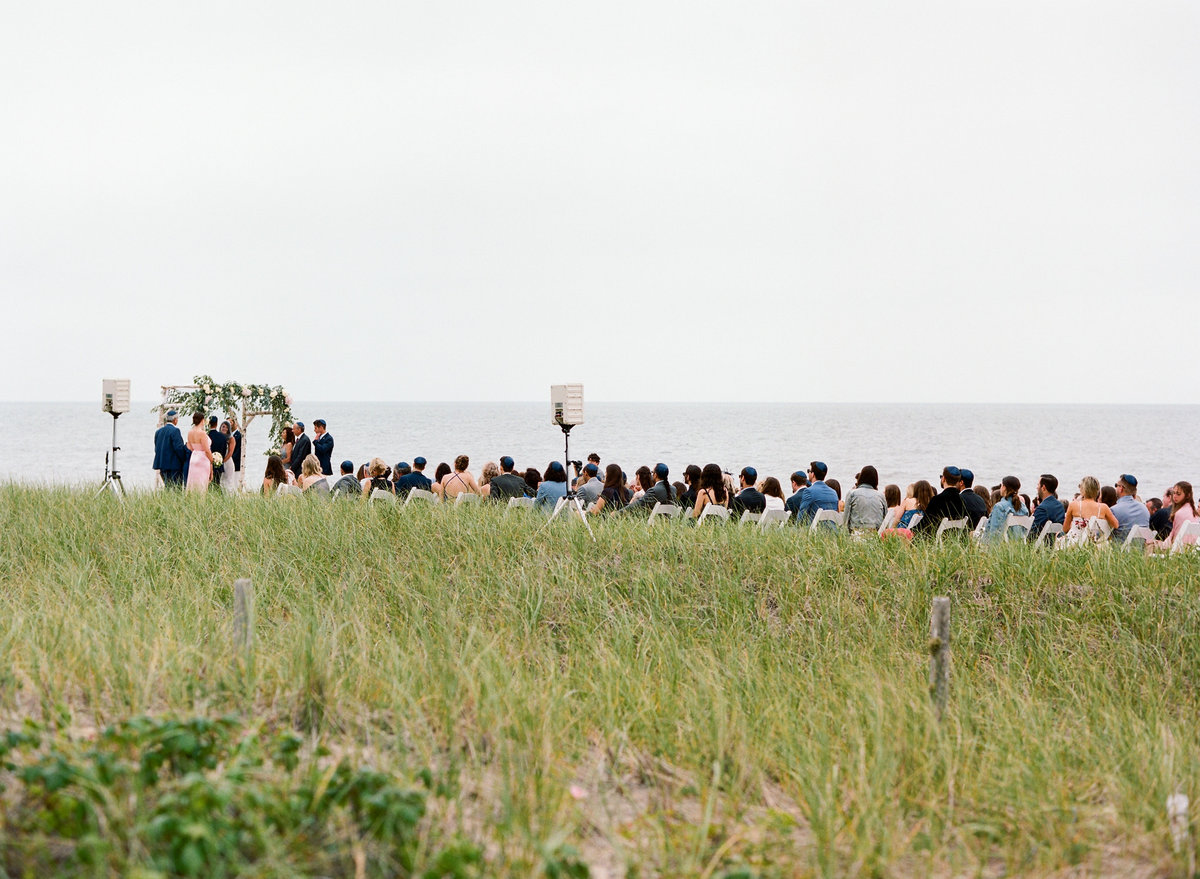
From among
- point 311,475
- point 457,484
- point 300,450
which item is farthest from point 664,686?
point 300,450

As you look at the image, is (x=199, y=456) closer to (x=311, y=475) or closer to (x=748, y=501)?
(x=311, y=475)

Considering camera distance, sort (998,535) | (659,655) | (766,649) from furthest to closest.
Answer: (998,535) → (766,649) → (659,655)

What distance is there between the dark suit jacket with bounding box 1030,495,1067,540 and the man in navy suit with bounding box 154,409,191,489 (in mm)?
11324

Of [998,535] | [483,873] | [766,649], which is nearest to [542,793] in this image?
[483,873]

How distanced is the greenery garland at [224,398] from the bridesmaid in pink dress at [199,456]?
392cm

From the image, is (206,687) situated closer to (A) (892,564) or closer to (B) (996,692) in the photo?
(B) (996,692)

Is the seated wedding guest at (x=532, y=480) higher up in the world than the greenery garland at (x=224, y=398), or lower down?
lower down

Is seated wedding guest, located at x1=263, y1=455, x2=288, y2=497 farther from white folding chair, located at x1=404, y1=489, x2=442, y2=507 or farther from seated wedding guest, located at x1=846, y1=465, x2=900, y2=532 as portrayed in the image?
seated wedding guest, located at x1=846, y1=465, x2=900, y2=532

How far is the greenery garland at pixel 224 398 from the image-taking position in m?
18.6

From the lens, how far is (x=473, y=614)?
692 cm

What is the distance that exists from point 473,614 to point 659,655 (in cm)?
171

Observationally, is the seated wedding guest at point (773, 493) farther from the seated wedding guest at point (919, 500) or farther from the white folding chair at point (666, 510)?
the seated wedding guest at point (919, 500)

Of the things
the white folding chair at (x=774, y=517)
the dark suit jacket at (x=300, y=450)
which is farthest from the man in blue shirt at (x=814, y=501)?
the dark suit jacket at (x=300, y=450)

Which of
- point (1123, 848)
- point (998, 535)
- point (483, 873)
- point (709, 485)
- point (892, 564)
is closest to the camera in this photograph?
point (483, 873)
